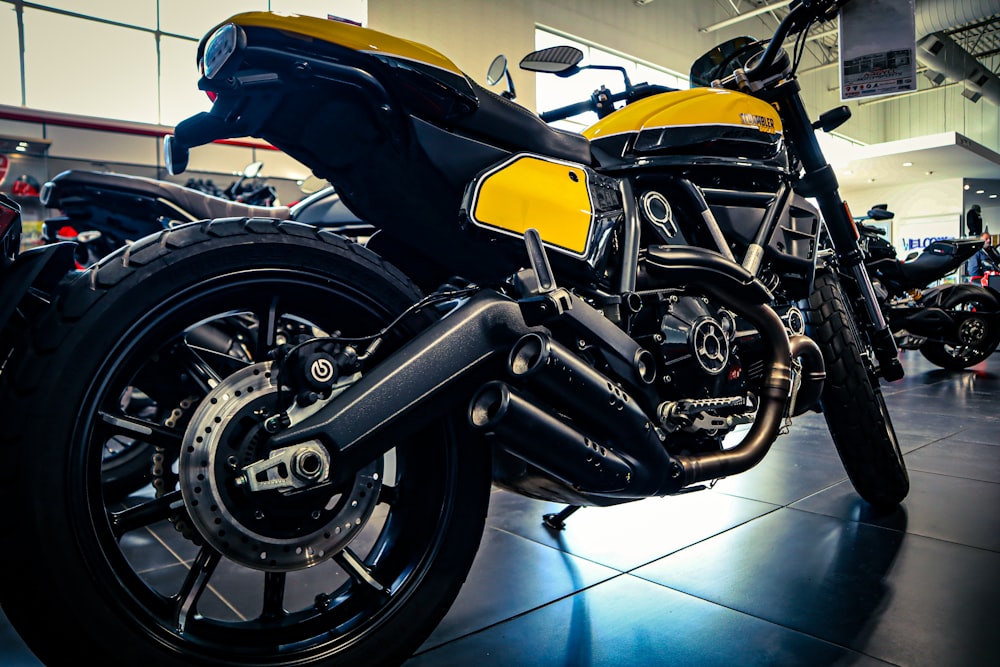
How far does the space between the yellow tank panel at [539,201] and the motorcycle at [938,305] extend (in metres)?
5.46

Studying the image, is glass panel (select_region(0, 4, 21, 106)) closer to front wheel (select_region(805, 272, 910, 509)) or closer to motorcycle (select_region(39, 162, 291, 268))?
motorcycle (select_region(39, 162, 291, 268))

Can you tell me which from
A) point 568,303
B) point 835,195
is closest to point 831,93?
point 835,195

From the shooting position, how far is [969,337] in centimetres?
641

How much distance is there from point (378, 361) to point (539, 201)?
1.49 ft

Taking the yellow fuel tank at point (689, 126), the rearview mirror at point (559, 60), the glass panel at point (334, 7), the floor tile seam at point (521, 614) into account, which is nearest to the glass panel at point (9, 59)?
the glass panel at point (334, 7)

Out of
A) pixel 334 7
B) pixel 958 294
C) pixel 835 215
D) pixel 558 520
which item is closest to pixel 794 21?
pixel 835 215

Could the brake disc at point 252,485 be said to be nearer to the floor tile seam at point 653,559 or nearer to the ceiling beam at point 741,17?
the floor tile seam at point 653,559

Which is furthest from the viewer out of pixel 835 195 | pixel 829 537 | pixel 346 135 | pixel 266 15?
pixel 835 195

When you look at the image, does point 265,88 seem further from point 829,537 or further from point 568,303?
point 829,537

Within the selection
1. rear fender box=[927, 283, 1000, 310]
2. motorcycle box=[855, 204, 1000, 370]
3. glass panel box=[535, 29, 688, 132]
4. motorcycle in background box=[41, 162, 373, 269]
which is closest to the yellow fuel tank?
motorcycle in background box=[41, 162, 373, 269]

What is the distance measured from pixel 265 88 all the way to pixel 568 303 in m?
0.62

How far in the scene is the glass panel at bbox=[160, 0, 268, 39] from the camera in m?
9.45

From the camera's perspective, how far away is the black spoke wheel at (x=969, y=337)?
635cm

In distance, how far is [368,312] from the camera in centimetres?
130
